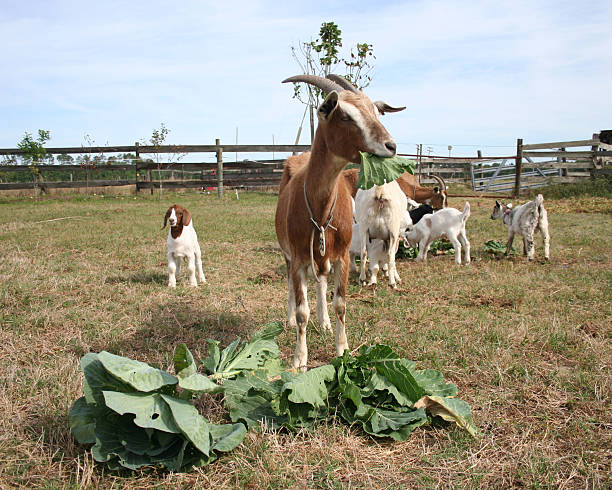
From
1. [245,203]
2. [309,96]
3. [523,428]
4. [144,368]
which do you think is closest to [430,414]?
[523,428]

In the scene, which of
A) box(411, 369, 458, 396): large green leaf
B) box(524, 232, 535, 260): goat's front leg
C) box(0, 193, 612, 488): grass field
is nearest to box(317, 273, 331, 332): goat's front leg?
box(0, 193, 612, 488): grass field

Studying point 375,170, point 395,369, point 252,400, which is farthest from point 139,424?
point 375,170

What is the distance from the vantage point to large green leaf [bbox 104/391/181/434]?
2.27 m

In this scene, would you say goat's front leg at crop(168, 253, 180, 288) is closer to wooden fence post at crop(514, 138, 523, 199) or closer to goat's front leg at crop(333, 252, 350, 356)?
goat's front leg at crop(333, 252, 350, 356)

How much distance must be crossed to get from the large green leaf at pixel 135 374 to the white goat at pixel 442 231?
236 inches

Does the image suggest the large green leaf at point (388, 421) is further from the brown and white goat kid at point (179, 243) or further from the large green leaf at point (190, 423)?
the brown and white goat kid at point (179, 243)

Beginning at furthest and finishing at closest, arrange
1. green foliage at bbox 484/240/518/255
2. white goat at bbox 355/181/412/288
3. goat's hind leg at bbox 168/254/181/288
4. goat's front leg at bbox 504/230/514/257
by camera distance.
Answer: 1. green foliage at bbox 484/240/518/255
2. goat's front leg at bbox 504/230/514/257
3. white goat at bbox 355/181/412/288
4. goat's hind leg at bbox 168/254/181/288

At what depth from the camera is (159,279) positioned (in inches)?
258

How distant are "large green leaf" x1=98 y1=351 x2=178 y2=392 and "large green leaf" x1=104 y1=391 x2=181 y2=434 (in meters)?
0.06

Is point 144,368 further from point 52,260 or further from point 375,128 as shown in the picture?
point 52,260

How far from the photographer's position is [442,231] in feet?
26.1

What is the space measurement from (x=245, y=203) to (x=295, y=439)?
16.2 m

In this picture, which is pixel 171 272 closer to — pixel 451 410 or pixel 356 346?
pixel 356 346

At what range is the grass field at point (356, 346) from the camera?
2.36 meters
